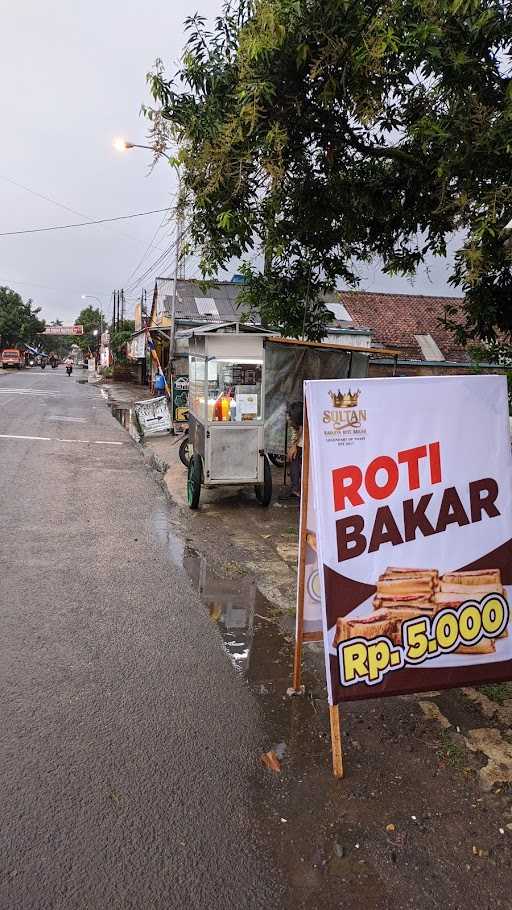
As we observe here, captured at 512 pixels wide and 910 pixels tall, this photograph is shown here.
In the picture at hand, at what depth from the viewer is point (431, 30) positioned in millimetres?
4402

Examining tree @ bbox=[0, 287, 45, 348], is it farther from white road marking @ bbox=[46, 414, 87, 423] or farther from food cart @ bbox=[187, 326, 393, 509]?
food cart @ bbox=[187, 326, 393, 509]

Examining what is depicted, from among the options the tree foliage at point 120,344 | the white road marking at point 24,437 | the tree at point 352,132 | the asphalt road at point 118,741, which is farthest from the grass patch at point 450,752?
the tree foliage at point 120,344

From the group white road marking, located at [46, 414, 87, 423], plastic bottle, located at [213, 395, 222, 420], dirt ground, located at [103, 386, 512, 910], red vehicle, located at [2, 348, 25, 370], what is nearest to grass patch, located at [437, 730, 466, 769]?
dirt ground, located at [103, 386, 512, 910]

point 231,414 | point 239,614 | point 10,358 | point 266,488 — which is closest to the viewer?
point 239,614

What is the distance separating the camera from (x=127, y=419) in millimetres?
20266

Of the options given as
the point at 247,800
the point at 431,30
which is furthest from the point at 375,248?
the point at 247,800

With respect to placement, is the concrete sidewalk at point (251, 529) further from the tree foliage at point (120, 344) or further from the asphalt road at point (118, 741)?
the tree foliage at point (120, 344)

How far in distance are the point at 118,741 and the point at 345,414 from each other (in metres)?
2.16

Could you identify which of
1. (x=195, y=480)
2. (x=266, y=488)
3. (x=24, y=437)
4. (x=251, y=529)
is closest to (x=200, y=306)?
(x=24, y=437)

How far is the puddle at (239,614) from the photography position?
4.07m

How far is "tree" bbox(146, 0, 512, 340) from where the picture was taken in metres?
4.66

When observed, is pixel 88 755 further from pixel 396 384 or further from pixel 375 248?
pixel 375 248

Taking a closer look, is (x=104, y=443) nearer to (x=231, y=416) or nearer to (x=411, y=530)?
(x=231, y=416)

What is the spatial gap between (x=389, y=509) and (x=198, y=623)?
2264 millimetres
